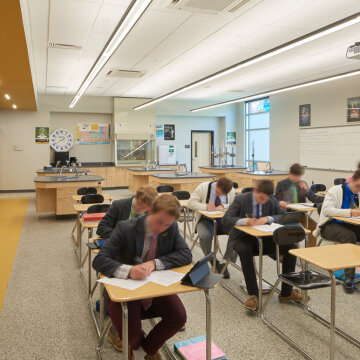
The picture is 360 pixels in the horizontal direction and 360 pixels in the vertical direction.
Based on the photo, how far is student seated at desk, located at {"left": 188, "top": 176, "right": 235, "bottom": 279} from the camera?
417 centimetres

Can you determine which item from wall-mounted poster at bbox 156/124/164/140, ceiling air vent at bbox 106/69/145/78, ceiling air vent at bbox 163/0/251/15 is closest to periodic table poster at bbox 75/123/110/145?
wall-mounted poster at bbox 156/124/164/140

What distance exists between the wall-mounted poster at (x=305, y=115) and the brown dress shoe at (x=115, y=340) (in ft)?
29.3

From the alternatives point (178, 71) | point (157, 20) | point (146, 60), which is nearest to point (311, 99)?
point (178, 71)

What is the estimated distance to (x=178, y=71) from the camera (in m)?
8.59

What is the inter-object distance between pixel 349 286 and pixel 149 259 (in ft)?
8.20

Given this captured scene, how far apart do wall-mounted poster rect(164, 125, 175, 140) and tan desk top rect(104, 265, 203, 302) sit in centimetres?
1203

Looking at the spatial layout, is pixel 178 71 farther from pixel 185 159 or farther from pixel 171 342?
pixel 171 342

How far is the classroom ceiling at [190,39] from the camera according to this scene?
188 inches

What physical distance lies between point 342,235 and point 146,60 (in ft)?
17.4

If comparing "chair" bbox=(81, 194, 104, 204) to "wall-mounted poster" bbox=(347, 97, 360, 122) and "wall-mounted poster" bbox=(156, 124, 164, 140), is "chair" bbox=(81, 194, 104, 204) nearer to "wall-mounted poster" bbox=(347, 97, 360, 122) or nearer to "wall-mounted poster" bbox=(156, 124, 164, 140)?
"wall-mounted poster" bbox=(347, 97, 360, 122)

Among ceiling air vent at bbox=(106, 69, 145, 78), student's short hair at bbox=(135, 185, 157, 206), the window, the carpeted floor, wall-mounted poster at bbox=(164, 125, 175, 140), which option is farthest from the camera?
wall-mounted poster at bbox=(164, 125, 175, 140)

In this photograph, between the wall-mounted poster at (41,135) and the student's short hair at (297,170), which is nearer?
the student's short hair at (297,170)

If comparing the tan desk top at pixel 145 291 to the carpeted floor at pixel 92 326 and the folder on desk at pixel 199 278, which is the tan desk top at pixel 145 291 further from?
the carpeted floor at pixel 92 326

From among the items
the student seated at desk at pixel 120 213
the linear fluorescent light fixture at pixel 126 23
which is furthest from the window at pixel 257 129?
the student seated at desk at pixel 120 213
